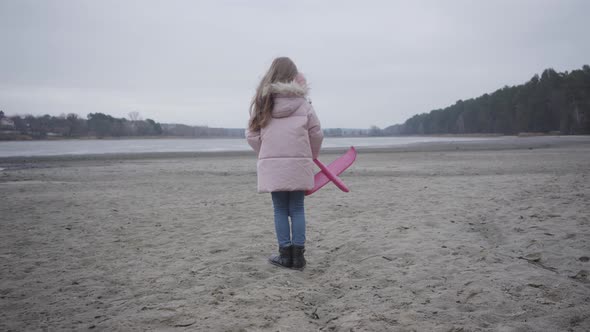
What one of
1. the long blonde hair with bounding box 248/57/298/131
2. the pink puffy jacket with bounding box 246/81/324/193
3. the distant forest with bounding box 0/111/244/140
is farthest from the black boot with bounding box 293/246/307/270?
the distant forest with bounding box 0/111/244/140

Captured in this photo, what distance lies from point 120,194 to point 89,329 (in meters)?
7.25

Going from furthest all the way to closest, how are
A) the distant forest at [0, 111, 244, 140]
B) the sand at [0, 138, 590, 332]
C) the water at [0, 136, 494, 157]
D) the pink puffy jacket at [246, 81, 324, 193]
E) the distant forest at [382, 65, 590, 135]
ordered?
1. the distant forest at [0, 111, 244, 140]
2. the distant forest at [382, 65, 590, 135]
3. the water at [0, 136, 494, 157]
4. the pink puffy jacket at [246, 81, 324, 193]
5. the sand at [0, 138, 590, 332]

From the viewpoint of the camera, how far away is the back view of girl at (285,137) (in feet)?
11.0

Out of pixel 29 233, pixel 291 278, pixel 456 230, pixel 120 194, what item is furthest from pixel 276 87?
pixel 120 194

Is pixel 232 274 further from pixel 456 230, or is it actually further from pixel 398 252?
pixel 456 230

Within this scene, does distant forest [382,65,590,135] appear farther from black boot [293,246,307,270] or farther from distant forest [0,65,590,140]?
black boot [293,246,307,270]

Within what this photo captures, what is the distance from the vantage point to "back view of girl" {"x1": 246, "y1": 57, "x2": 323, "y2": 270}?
3.36m

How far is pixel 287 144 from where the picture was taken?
337 centimetres

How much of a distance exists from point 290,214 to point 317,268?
0.64 m

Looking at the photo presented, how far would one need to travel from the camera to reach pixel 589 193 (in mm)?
6559

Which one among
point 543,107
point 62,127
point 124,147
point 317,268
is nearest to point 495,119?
point 543,107

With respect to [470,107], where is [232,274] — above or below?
below

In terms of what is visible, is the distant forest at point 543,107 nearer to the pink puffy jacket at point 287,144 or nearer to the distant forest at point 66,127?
the pink puffy jacket at point 287,144

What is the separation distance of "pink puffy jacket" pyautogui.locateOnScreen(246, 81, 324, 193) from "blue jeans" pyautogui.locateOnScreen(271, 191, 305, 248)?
22 cm
